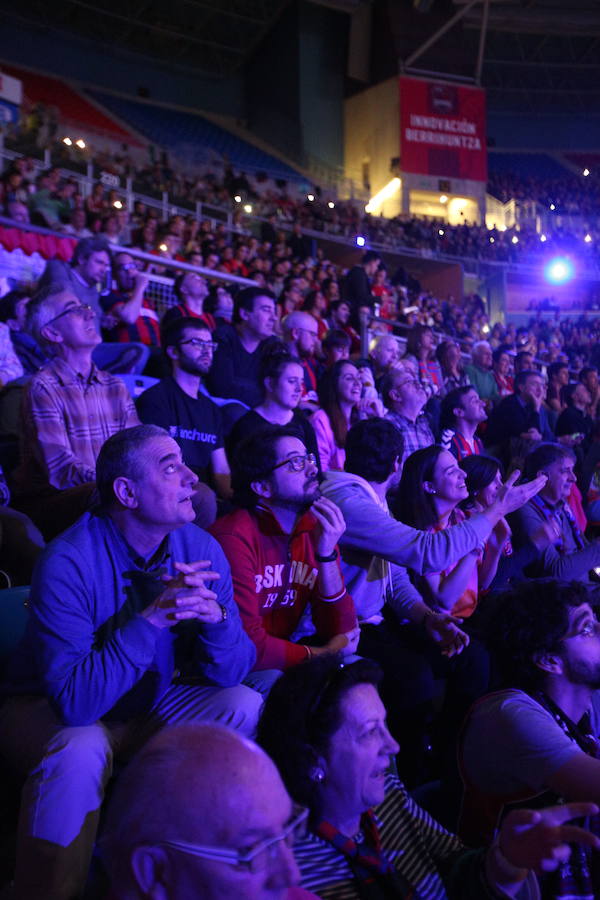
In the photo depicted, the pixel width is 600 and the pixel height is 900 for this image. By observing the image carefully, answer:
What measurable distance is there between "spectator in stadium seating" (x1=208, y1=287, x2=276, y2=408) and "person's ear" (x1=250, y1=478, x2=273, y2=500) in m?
2.05

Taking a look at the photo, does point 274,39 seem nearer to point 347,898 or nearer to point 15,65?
point 15,65

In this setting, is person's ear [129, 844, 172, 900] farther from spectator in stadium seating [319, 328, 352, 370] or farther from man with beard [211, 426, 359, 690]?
spectator in stadium seating [319, 328, 352, 370]

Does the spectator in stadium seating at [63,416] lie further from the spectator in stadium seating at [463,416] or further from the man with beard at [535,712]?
the spectator in stadium seating at [463,416]

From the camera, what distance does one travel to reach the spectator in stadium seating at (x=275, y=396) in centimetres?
364

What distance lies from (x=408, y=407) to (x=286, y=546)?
2611 millimetres

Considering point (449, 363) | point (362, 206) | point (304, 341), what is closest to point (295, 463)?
point (304, 341)

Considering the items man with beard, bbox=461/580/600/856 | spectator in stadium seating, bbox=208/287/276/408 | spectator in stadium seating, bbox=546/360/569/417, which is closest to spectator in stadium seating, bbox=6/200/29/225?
spectator in stadium seating, bbox=208/287/276/408

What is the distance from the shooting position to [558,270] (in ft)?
A: 76.9

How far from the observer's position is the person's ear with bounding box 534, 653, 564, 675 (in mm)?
1935

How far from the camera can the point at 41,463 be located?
113 inches

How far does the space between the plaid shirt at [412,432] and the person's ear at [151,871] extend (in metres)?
3.96

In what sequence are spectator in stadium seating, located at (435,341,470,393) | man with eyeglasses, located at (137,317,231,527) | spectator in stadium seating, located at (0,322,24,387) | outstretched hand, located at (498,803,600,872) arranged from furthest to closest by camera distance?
spectator in stadium seating, located at (435,341,470,393), spectator in stadium seating, located at (0,322,24,387), man with eyeglasses, located at (137,317,231,527), outstretched hand, located at (498,803,600,872)

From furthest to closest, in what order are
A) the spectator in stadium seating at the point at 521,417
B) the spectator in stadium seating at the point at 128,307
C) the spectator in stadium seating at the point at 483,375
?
the spectator in stadium seating at the point at 483,375 < the spectator in stadium seating at the point at 521,417 < the spectator in stadium seating at the point at 128,307

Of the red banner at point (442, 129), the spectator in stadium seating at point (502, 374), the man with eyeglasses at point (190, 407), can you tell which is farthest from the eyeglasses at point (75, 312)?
the red banner at point (442, 129)
